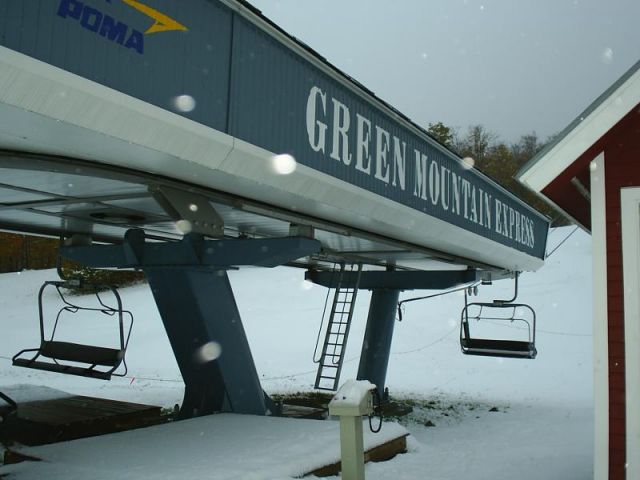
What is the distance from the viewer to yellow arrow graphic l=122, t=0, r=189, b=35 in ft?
12.7

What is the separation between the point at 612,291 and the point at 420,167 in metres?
3.07

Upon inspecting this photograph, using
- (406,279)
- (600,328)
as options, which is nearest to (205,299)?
(600,328)

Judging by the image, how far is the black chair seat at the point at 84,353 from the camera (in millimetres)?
6671

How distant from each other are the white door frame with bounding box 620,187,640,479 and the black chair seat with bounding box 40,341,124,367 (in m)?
4.65

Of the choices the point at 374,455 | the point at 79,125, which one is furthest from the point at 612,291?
the point at 79,125

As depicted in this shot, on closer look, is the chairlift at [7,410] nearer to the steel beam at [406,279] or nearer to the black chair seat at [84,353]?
the black chair seat at [84,353]

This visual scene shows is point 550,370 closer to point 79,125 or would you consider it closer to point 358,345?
point 358,345

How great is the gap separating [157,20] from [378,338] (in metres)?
9.69

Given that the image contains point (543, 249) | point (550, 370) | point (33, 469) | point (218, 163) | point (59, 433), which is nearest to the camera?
point (218, 163)

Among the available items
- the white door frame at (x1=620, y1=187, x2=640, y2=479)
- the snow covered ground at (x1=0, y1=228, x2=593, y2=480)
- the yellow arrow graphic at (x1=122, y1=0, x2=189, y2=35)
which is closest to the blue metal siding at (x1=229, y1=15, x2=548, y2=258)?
the yellow arrow graphic at (x1=122, y1=0, x2=189, y2=35)

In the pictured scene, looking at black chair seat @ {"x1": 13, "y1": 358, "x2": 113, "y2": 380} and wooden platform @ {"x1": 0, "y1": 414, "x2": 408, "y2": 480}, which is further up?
black chair seat @ {"x1": 13, "y1": 358, "x2": 113, "y2": 380}

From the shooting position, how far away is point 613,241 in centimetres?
529

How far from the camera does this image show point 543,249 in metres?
13.7

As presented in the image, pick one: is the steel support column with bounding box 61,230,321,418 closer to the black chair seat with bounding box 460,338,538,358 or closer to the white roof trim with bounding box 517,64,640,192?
the white roof trim with bounding box 517,64,640,192
